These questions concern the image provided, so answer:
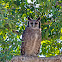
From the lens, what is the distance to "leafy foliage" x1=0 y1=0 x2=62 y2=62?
257 cm

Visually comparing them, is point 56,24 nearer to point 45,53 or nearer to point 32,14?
point 32,14

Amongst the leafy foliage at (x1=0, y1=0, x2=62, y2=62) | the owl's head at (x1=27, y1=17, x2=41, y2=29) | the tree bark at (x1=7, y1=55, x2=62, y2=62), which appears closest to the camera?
the leafy foliage at (x1=0, y1=0, x2=62, y2=62)

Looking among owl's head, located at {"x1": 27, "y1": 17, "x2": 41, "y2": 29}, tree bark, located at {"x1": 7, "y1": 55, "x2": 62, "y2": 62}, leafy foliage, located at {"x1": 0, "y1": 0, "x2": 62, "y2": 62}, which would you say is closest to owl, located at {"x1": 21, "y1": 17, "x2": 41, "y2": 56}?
owl's head, located at {"x1": 27, "y1": 17, "x2": 41, "y2": 29}

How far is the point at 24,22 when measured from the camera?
3.72 metres

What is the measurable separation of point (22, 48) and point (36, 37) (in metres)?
0.50

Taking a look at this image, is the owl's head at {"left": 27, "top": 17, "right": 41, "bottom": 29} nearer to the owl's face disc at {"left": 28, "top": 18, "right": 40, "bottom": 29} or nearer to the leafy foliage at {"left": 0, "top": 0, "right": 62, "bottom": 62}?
the owl's face disc at {"left": 28, "top": 18, "right": 40, "bottom": 29}

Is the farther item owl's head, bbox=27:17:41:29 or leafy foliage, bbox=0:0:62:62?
owl's head, bbox=27:17:41:29

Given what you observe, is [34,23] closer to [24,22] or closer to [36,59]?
[24,22]

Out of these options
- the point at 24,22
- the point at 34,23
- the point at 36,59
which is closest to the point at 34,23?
the point at 34,23

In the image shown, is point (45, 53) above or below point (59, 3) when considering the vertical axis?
below

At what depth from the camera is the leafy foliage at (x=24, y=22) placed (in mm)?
2568

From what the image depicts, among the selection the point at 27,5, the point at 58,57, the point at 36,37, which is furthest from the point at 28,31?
the point at 58,57

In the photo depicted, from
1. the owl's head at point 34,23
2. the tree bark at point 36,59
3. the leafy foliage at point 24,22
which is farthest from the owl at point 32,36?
the tree bark at point 36,59

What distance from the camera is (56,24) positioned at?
2.78 metres
